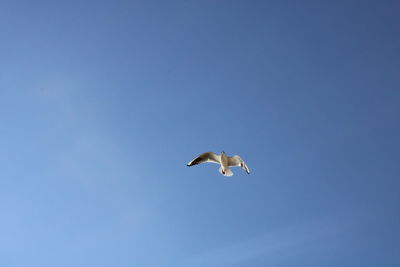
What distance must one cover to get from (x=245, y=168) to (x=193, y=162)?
11.8 feet

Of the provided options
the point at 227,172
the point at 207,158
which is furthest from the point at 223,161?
the point at 207,158

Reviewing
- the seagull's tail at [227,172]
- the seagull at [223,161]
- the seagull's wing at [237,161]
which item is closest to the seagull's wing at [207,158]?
the seagull at [223,161]

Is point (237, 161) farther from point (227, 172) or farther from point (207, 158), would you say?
point (207, 158)

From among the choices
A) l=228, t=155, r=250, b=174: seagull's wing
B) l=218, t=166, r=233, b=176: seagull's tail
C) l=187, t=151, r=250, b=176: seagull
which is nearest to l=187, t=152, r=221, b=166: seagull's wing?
l=187, t=151, r=250, b=176: seagull

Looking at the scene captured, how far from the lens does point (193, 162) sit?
22031mm

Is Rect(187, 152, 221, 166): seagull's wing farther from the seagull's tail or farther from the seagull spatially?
the seagull's tail

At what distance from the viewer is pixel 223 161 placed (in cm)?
2236

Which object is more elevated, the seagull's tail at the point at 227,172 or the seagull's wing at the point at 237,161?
the seagull's wing at the point at 237,161

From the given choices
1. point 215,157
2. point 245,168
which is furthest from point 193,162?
point 245,168

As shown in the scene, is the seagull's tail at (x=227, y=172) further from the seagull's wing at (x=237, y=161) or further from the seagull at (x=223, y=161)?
the seagull's wing at (x=237, y=161)

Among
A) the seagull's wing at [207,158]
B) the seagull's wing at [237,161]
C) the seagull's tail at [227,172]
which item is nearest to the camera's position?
the seagull's tail at [227,172]

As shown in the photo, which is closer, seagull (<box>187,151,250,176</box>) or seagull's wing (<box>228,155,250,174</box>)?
seagull (<box>187,151,250,176</box>)

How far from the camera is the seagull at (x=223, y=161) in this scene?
Answer: 22.2 metres

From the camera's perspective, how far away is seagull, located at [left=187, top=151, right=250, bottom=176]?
72.8ft
